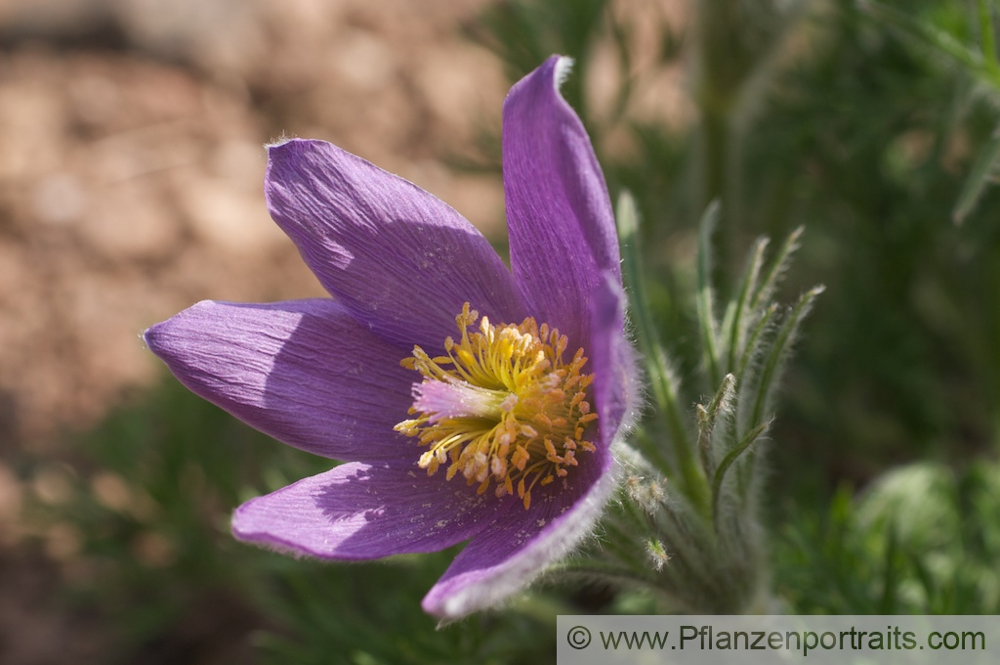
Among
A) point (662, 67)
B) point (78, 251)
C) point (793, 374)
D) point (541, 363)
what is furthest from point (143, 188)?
point (541, 363)

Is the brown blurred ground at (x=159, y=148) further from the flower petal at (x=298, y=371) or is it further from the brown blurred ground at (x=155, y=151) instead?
the flower petal at (x=298, y=371)

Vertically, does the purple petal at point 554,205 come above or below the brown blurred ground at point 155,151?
above

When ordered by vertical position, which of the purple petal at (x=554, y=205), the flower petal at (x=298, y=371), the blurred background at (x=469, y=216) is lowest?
the blurred background at (x=469, y=216)

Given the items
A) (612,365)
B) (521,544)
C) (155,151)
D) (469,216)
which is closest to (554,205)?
(612,365)

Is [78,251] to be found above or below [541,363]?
below

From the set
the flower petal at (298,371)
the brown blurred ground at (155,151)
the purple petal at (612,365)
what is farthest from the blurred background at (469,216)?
the purple petal at (612,365)

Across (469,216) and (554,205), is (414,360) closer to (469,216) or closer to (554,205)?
(554,205)

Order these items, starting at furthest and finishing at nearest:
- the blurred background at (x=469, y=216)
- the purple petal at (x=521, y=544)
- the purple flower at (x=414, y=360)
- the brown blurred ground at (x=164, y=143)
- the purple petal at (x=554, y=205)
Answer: the brown blurred ground at (x=164, y=143), the blurred background at (x=469, y=216), the purple flower at (x=414, y=360), the purple petal at (x=554, y=205), the purple petal at (x=521, y=544)

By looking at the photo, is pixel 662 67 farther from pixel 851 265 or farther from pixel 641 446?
pixel 641 446
